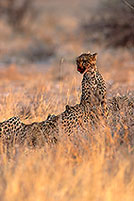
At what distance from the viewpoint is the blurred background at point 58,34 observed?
1318cm

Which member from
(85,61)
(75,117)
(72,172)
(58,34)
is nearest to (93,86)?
(85,61)

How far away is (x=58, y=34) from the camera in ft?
80.1

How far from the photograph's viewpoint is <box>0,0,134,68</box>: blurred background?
1318 cm

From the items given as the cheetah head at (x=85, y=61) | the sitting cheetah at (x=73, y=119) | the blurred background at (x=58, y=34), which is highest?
the blurred background at (x=58, y=34)

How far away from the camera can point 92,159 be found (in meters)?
3.86

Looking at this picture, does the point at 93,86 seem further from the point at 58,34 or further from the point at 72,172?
the point at 58,34

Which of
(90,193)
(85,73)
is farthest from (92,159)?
(85,73)

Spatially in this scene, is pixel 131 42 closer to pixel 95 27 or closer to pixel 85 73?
pixel 95 27

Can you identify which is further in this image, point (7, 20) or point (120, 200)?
point (7, 20)

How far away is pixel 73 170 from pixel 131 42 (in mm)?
9478

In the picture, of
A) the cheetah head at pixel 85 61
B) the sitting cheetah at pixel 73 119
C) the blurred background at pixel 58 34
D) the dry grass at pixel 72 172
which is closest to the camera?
the dry grass at pixel 72 172

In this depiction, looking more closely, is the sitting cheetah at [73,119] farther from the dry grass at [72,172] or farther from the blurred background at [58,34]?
the blurred background at [58,34]

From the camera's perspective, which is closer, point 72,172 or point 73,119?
point 72,172

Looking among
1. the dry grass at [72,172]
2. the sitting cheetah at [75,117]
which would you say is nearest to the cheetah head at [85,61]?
the sitting cheetah at [75,117]
